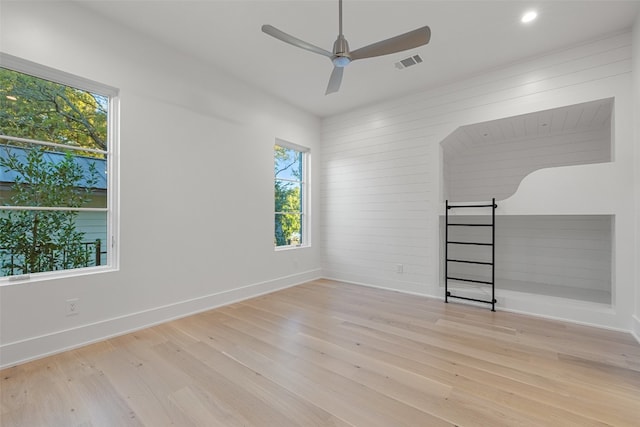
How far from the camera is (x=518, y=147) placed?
4.67 meters

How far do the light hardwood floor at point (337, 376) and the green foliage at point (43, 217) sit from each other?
0.86 metres

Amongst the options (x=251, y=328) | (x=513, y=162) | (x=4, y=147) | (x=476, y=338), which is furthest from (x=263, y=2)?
(x=513, y=162)

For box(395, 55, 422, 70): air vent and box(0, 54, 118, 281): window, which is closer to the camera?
box(0, 54, 118, 281): window

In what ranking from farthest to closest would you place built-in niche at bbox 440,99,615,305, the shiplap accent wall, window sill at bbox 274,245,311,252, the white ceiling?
window sill at bbox 274,245,311,252, built-in niche at bbox 440,99,615,305, the shiplap accent wall, the white ceiling

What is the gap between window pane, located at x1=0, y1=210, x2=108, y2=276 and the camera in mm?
2410

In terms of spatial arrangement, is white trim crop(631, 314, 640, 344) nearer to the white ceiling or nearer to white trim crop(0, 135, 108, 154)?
the white ceiling

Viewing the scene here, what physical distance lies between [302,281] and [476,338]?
2.98 metres

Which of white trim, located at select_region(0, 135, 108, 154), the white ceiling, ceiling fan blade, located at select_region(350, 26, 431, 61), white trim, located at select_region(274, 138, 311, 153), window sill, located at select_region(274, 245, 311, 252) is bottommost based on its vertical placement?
window sill, located at select_region(274, 245, 311, 252)

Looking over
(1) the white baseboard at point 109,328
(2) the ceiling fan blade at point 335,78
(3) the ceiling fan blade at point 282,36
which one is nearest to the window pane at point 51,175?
(1) the white baseboard at point 109,328

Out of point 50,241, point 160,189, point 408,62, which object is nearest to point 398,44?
point 408,62

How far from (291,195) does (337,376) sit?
3470mm

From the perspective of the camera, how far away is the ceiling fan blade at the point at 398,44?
2.15 metres

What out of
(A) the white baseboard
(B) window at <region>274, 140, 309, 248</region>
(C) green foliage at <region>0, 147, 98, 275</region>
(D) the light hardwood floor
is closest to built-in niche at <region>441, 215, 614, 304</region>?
(D) the light hardwood floor

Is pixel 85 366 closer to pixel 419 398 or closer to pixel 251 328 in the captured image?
pixel 251 328
